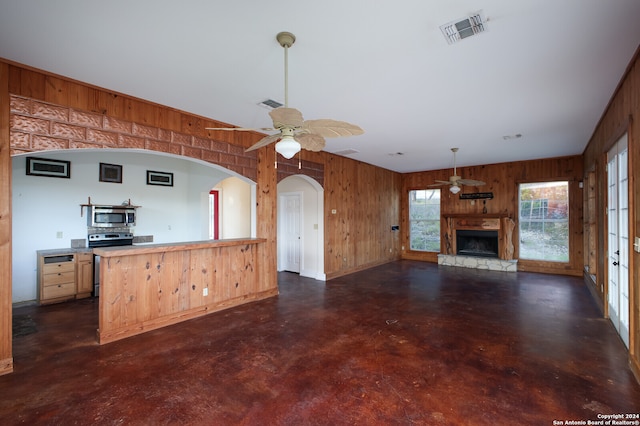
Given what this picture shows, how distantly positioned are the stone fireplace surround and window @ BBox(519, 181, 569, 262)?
0.42m

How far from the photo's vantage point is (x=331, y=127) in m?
2.41

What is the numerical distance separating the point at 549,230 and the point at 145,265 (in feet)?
28.7

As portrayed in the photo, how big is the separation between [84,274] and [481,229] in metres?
8.87

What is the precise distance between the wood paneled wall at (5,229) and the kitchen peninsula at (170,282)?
0.71 metres

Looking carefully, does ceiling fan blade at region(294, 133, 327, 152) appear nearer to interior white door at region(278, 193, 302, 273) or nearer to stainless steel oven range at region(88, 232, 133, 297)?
interior white door at region(278, 193, 302, 273)

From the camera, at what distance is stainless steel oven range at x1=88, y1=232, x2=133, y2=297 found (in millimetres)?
5063

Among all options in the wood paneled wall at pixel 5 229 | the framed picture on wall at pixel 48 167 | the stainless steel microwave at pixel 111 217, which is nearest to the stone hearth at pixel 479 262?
the stainless steel microwave at pixel 111 217

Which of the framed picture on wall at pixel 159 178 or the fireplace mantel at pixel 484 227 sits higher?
the framed picture on wall at pixel 159 178

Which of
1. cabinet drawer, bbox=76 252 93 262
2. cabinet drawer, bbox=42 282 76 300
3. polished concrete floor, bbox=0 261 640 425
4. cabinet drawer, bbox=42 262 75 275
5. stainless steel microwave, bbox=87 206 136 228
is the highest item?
stainless steel microwave, bbox=87 206 136 228

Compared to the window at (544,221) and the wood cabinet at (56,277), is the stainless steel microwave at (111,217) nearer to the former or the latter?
the wood cabinet at (56,277)

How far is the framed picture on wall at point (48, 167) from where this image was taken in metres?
4.67

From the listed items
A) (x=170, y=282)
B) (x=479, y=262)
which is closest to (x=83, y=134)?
(x=170, y=282)

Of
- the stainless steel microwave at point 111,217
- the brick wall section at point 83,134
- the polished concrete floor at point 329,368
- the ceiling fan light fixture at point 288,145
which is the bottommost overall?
the polished concrete floor at point 329,368

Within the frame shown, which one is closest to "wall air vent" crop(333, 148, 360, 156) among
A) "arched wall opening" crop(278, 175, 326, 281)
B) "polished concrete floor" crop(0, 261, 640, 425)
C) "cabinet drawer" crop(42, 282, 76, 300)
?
"arched wall opening" crop(278, 175, 326, 281)
